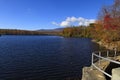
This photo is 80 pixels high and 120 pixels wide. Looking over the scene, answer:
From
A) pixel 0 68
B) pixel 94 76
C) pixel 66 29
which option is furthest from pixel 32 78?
pixel 66 29

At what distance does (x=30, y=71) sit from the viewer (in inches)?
922

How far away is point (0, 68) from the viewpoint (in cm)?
2450

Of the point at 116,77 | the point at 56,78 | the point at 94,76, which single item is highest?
the point at 116,77

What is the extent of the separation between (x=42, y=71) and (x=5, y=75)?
Result: 494 centimetres

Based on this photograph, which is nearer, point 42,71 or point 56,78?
point 56,78

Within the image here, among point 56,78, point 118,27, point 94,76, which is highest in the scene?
point 118,27

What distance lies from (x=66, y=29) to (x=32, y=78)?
14995 centimetres

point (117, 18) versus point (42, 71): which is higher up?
point (117, 18)

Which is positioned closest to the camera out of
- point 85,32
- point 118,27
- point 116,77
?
point 116,77

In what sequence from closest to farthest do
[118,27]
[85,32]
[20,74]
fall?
[20,74] → [118,27] → [85,32]

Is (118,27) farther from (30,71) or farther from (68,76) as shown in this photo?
(30,71)

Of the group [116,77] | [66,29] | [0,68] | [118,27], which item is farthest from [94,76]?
[66,29]

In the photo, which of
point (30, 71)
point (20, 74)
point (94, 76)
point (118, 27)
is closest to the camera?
point (94, 76)

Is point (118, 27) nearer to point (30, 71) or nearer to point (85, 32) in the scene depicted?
point (30, 71)
